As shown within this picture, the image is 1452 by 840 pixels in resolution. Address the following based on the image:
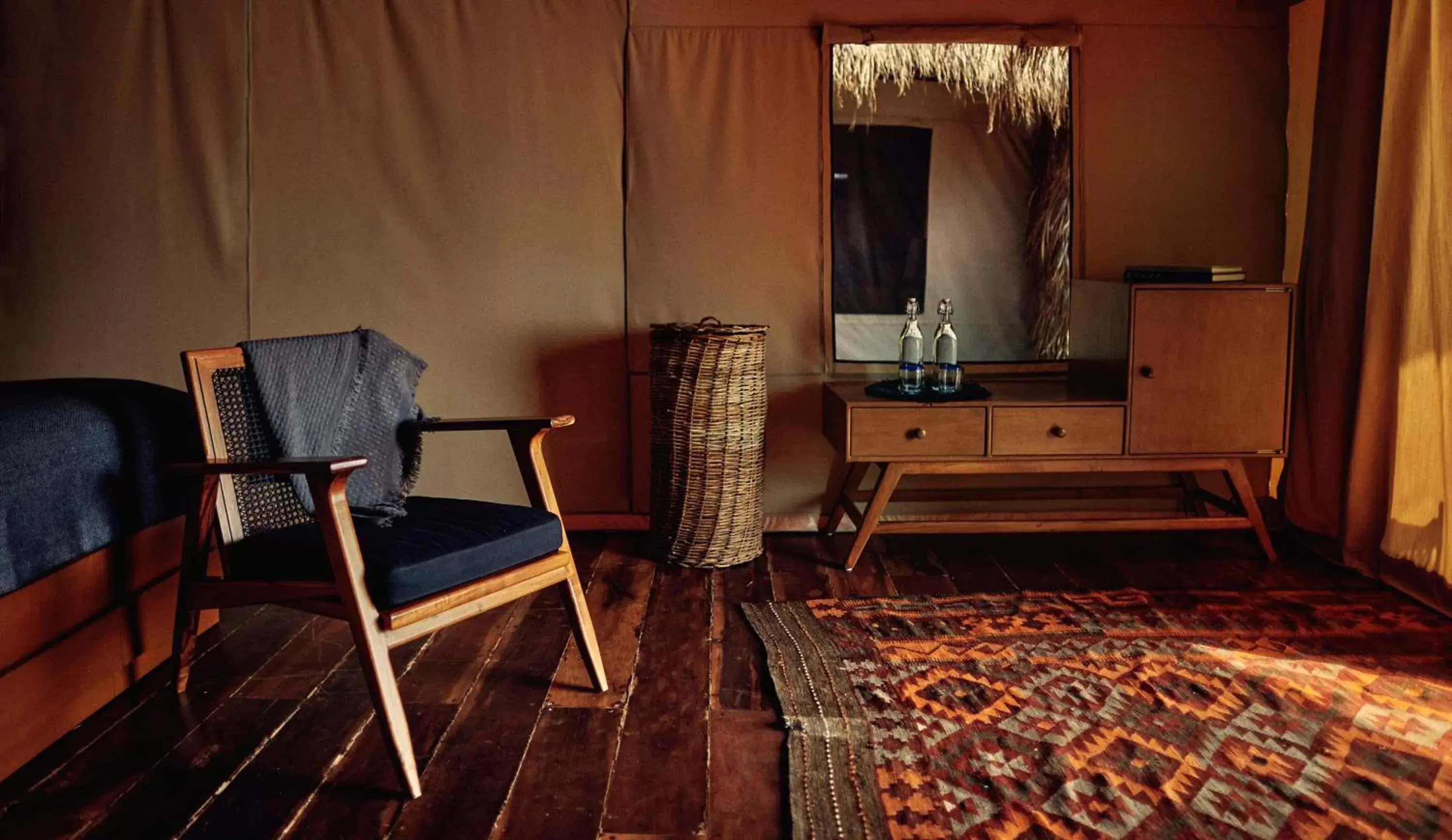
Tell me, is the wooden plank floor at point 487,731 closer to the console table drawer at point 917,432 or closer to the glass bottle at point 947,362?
the console table drawer at point 917,432

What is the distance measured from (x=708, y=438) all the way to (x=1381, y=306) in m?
2.21

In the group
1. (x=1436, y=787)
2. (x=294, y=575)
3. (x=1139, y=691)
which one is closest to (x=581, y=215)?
(x=294, y=575)

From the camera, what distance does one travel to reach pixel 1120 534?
13.7 ft

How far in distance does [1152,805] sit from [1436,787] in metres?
0.57

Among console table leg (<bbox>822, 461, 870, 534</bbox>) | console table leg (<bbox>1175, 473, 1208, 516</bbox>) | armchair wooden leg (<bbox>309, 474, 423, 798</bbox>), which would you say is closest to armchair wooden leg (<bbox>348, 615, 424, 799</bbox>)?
armchair wooden leg (<bbox>309, 474, 423, 798</bbox>)

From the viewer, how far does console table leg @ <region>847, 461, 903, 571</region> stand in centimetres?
361

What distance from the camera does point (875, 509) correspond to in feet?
11.9

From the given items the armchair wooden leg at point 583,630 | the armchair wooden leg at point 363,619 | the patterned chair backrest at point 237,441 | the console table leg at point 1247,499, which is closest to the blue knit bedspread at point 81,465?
the patterned chair backrest at point 237,441

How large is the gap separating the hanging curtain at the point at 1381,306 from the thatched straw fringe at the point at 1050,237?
84 centimetres

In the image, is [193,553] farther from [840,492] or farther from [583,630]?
[840,492]

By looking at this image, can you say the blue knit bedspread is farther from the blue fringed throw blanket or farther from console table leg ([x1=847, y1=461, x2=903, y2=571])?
console table leg ([x1=847, y1=461, x2=903, y2=571])

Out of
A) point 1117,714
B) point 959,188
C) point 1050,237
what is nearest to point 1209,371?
point 1050,237

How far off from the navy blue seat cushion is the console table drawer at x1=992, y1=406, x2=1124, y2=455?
1716 mm

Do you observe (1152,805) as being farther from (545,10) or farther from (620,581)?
(545,10)
